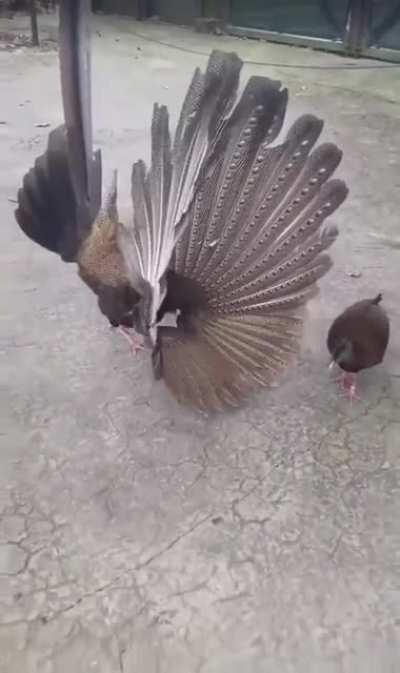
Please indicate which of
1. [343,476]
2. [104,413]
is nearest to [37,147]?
[104,413]

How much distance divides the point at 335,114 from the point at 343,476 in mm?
3114

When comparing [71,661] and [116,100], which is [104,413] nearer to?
[71,661]

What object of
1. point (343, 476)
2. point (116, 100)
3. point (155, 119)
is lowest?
point (116, 100)

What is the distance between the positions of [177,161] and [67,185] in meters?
0.44

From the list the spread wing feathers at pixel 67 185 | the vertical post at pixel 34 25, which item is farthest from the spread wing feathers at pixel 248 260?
the vertical post at pixel 34 25

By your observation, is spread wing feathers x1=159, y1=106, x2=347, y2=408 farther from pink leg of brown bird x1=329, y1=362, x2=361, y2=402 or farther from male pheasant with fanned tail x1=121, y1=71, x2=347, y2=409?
pink leg of brown bird x1=329, y1=362, x2=361, y2=402

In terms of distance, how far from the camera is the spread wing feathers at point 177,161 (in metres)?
1.94

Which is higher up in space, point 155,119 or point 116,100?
point 155,119

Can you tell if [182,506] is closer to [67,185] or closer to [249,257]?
[249,257]

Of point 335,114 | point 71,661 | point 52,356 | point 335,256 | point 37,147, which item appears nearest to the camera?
point 71,661

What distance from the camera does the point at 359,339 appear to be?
211 centimetres

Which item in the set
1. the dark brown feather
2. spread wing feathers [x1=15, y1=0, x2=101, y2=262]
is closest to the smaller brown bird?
the dark brown feather

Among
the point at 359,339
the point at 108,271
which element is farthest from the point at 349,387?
the point at 108,271

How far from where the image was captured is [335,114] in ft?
14.8
